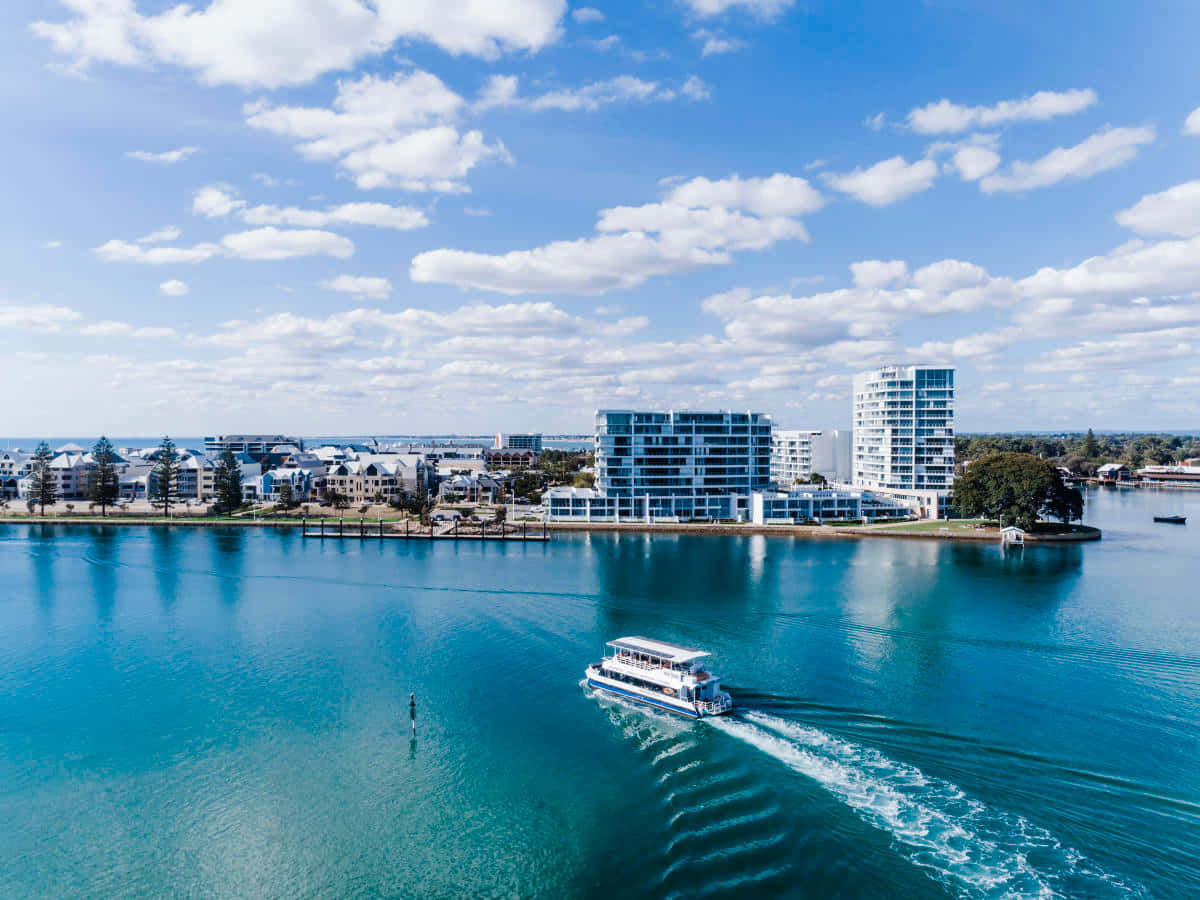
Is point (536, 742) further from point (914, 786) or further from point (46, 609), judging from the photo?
point (46, 609)

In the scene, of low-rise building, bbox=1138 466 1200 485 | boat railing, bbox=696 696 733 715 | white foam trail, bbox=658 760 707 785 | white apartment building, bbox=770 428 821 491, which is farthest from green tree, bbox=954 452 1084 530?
low-rise building, bbox=1138 466 1200 485

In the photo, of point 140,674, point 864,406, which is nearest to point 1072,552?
point 864,406

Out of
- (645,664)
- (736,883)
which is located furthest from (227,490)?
(736,883)

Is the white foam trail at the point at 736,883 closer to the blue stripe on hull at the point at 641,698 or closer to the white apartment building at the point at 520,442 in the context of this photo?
the blue stripe on hull at the point at 641,698

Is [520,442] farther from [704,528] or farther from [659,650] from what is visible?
[659,650]

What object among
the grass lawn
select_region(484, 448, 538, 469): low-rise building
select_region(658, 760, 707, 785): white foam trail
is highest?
select_region(484, 448, 538, 469): low-rise building

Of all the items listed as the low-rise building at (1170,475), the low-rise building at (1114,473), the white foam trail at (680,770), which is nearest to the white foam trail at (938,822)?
the white foam trail at (680,770)

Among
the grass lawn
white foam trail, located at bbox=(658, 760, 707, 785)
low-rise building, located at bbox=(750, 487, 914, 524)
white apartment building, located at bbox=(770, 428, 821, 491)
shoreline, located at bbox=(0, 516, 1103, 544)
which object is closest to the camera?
white foam trail, located at bbox=(658, 760, 707, 785)

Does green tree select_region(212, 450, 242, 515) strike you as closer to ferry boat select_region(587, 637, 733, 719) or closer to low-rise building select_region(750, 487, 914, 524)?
low-rise building select_region(750, 487, 914, 524)
